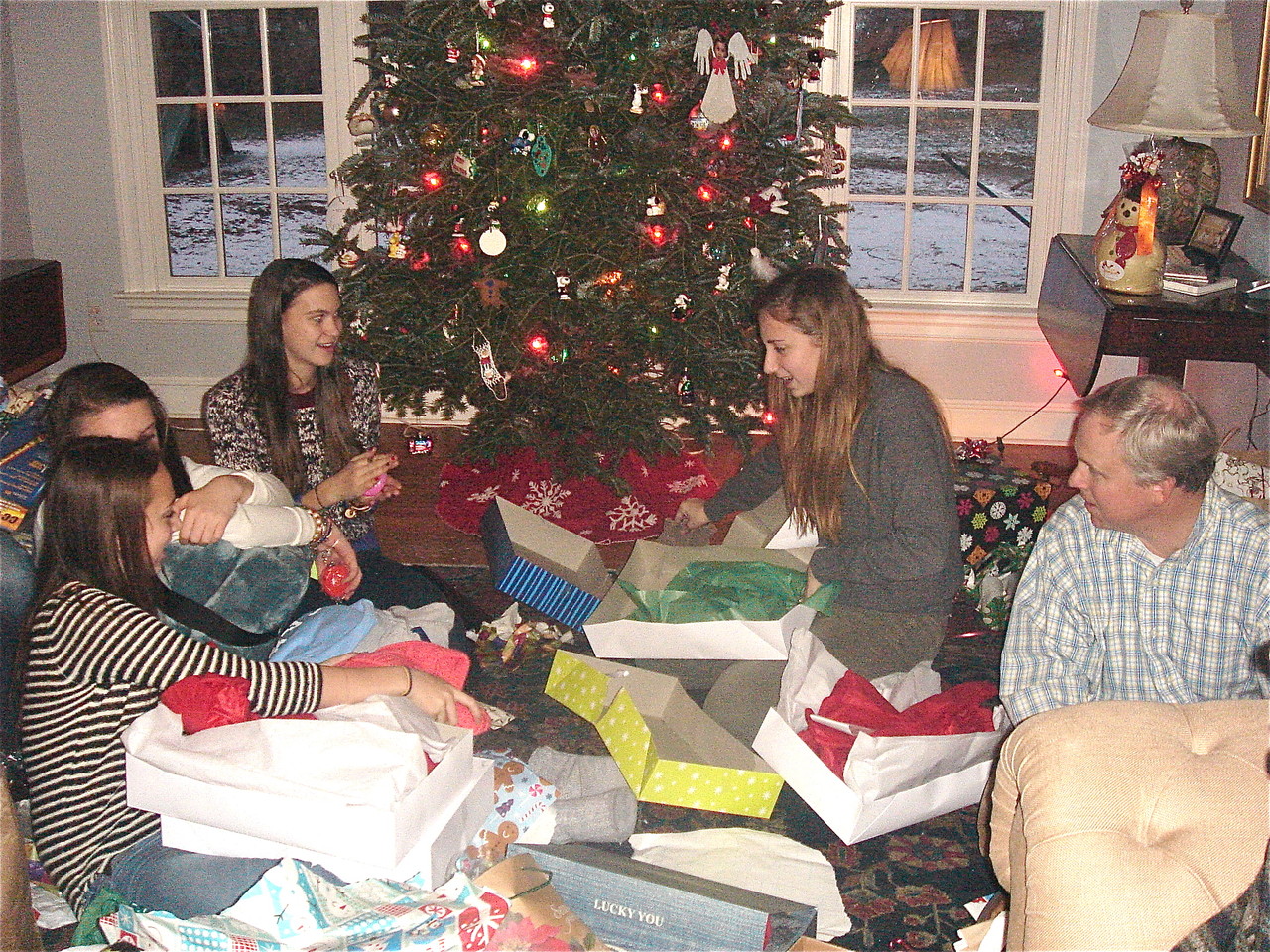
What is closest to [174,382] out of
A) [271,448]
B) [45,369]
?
[45,369]

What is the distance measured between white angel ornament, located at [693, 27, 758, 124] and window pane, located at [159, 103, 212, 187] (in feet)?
7.80

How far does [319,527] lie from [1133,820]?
1688 millimetres

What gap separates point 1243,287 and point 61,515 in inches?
118

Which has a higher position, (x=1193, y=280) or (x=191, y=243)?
(x=1193, y=280)

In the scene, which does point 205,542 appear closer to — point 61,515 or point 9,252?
point 61,515

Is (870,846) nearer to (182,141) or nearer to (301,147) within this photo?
(182,141)

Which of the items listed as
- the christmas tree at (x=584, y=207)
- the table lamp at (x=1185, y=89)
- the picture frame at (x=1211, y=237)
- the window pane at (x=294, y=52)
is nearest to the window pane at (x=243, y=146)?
the window pane at (x=294, y=52)

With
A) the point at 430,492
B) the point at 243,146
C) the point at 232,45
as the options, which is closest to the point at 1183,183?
the point at 430,492

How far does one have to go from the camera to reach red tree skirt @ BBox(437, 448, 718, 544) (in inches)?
157

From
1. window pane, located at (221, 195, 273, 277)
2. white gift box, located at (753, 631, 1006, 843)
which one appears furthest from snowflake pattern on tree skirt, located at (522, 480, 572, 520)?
window pane, located at (221, 195, 273, 277)

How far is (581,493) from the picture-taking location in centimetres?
420

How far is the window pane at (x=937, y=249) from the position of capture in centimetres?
605

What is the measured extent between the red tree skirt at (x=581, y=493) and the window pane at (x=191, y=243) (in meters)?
1.94

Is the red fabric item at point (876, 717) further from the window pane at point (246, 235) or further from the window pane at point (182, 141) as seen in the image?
the window pane at point (246, 235)
